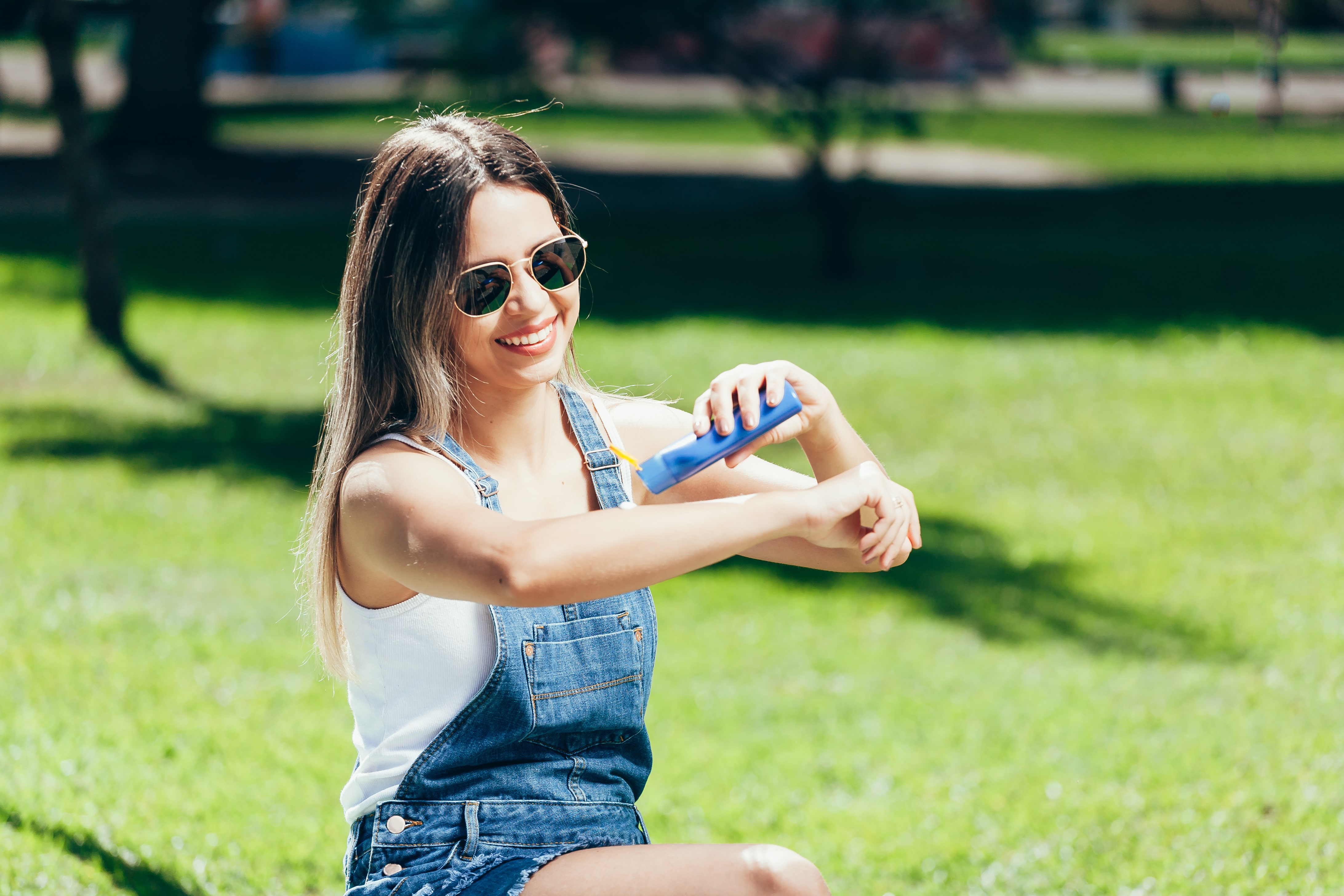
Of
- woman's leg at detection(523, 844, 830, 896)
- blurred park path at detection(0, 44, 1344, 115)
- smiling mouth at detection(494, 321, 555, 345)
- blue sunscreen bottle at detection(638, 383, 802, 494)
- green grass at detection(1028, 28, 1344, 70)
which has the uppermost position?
smiling mouth at detection(494, 321, 555, 345)

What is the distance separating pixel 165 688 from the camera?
5145 millimetres

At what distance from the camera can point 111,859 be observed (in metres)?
3.70

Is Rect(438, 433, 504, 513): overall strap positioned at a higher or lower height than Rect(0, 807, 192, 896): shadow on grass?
higher

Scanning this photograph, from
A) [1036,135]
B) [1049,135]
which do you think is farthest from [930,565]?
[1036,135]

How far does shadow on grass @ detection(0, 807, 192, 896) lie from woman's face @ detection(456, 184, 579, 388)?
1.97 meters

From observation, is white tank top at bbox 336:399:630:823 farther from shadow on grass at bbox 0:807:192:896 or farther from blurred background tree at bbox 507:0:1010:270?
blurred background tree at bbox 507:0:1010:270

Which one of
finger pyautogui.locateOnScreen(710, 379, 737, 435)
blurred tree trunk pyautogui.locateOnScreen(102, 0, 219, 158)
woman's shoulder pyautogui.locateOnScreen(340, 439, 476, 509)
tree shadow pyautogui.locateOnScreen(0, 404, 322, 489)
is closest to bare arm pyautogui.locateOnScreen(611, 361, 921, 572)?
finger pyautogui.locateOnScreen(710, 379, 737, 435)

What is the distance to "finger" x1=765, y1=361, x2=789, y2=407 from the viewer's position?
2211mm

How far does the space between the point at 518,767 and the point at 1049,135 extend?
29178 millimetres

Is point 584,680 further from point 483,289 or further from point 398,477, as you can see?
point 483,289

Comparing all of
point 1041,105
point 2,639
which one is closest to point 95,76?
point 1041,105

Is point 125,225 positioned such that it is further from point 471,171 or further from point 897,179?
point 471,171

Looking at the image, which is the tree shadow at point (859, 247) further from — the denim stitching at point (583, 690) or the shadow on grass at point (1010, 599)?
the denim stitching at point (583, 690)

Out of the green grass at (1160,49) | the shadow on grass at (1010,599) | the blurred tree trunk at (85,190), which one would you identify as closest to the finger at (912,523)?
the shadow on grass at (1010,599)
